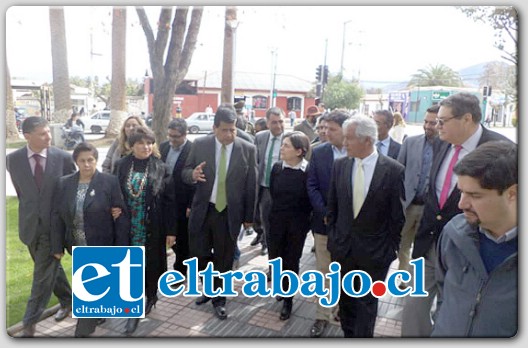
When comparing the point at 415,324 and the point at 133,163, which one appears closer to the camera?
the point at 415,324

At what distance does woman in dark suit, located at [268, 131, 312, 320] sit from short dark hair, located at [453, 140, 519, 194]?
175 centimetres

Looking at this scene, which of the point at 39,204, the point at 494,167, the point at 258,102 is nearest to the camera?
the point at 494,167

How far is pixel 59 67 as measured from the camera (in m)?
2.91

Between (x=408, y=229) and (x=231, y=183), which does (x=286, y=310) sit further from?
(x=408, y=229)

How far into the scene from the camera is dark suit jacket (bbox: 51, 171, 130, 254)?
2.77 metres

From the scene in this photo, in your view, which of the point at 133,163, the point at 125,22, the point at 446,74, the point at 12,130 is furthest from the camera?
the point at 446,74

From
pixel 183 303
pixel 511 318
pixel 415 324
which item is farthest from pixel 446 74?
pixel 183 303

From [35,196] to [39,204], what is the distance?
60mm

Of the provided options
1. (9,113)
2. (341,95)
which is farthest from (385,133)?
(341,95)

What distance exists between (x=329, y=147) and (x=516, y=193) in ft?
5.57

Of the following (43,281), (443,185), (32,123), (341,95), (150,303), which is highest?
(341,95)

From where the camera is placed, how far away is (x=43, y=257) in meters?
2.90

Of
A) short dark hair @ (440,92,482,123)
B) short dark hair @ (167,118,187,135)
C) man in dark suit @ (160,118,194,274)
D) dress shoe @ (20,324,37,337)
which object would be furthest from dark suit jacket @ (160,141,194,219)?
short dark hair @ (440,92,482,123)

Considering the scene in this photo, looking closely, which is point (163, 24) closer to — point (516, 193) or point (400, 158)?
point (400, 158)
